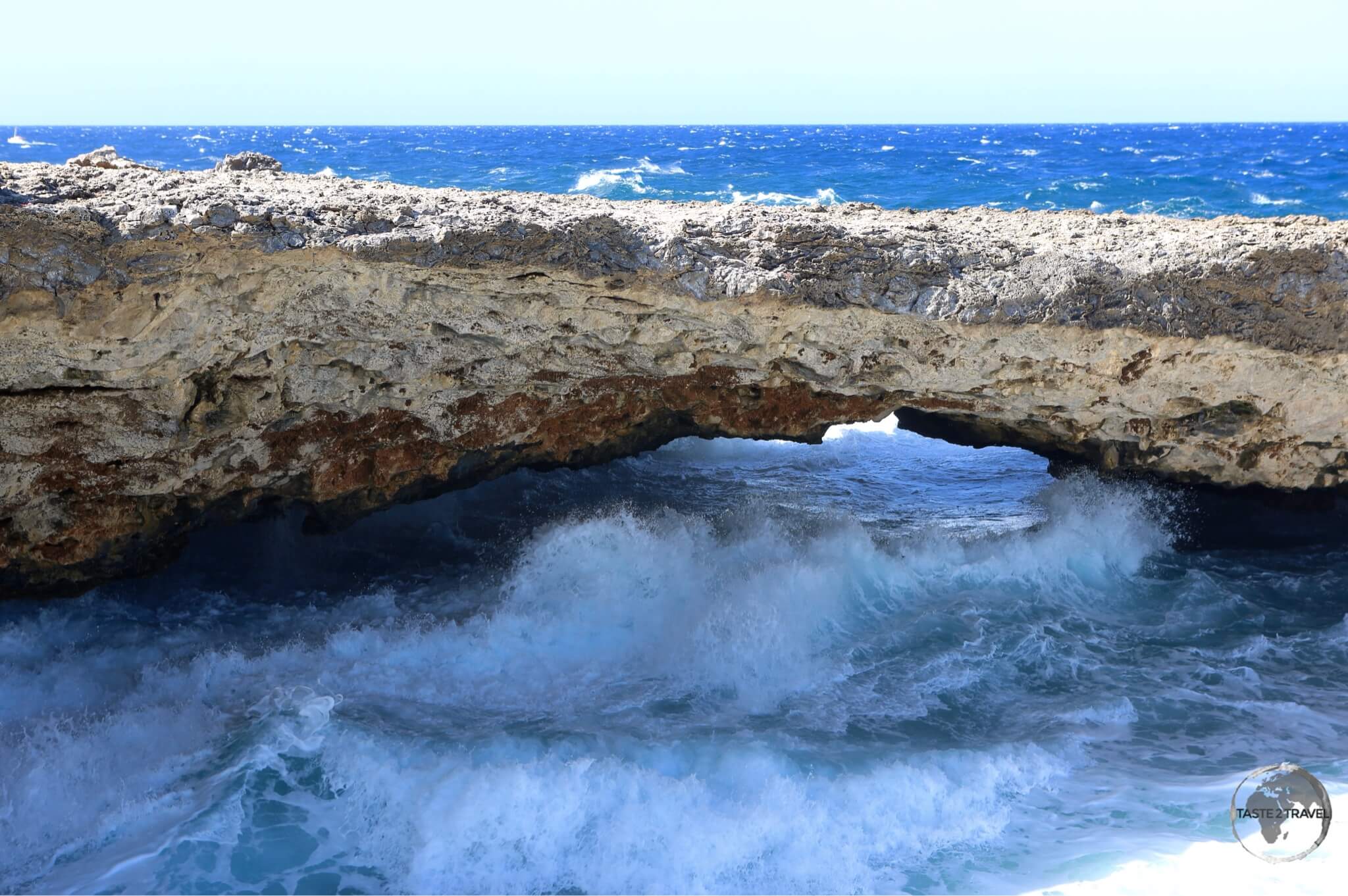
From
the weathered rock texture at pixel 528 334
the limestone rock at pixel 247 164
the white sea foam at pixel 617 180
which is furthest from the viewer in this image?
the white sea foam at pixel 617 180

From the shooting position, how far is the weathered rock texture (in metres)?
4.53

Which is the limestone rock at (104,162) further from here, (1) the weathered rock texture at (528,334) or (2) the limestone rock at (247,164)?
(2) the limestone rock at (247,164)

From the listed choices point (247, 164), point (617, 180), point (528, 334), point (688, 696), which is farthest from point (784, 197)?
point (688, 696)

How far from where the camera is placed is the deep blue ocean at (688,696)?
4.05 meters

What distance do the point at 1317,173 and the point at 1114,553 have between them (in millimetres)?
25793

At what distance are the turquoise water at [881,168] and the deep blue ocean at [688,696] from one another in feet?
30.6

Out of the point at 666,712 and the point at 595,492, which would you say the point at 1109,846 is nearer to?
the point at 666,712

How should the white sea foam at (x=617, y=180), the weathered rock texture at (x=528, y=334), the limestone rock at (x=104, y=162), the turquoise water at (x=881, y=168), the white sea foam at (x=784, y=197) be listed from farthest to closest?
1. the white sea foam at (x=617, y=180)
2. the turquoise water at (x=881, y=168)
3. the white sea foam at (x=784, y=197)
4. the limestone rock at (x=104, y=162)
5. the weathered rock texture at (x=528, y=334)

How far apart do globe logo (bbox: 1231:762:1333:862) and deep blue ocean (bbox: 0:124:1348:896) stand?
7 centimetres

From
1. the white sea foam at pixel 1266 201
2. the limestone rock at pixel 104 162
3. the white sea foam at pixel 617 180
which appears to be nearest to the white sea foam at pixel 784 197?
the white sea foam at pixel 617 180

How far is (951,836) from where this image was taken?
4.17 metres

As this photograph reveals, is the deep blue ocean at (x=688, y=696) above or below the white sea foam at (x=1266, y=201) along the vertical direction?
below

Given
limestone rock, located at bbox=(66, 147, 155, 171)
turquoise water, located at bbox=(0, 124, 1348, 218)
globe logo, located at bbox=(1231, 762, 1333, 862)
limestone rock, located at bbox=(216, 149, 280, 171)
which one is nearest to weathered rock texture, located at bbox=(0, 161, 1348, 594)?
limestone rock, located at bbox=(216, 149, 280, 171)

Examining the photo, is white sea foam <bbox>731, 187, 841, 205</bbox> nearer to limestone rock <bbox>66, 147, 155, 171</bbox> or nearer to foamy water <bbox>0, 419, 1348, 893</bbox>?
foamy water <bbox>0, 419, 1348, 893</bbox>
